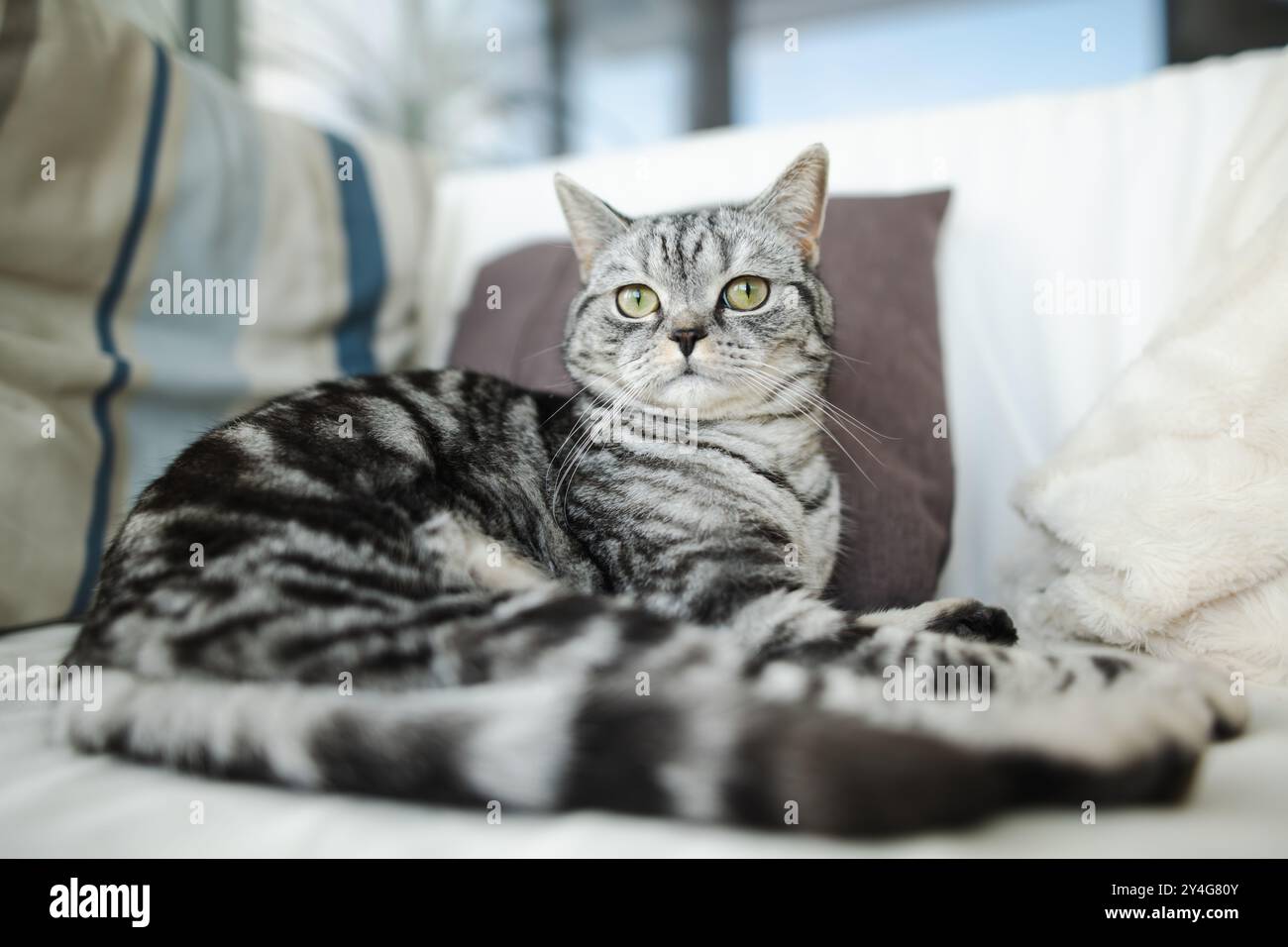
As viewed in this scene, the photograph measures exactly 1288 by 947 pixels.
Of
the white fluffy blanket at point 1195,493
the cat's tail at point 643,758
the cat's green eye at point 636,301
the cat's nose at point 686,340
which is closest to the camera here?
the cat's tail at point 643,758

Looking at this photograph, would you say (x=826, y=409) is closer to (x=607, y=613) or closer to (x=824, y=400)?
(x=824, y=400)

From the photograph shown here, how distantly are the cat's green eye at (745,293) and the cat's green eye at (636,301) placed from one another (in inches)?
4.9

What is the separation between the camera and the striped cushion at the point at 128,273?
1.21 m

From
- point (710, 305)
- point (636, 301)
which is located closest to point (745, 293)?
point (710, 305)

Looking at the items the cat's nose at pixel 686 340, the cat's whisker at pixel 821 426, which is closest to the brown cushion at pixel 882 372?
the cat's whisker at pixel 821 426

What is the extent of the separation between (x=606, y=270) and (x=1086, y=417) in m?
0.86

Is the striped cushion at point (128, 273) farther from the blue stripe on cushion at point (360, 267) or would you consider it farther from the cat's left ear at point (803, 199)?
the cat's left ear at point (803, 199)

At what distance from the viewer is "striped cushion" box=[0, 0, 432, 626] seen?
1208 millimetres

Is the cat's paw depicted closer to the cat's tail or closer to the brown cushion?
the brown cushion

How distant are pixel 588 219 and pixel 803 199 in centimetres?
38

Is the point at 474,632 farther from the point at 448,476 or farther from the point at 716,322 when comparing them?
the point at 716,322

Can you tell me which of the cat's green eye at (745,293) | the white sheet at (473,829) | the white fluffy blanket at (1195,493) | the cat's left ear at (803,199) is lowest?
the white sheet at (473,829)

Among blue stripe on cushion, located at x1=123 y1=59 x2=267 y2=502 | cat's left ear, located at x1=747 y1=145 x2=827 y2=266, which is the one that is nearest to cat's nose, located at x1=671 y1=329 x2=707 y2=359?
cat's left ear, located at x1=747 y1=145 x2=827 y2=266

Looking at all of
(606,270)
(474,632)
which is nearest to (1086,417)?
(606,270)
